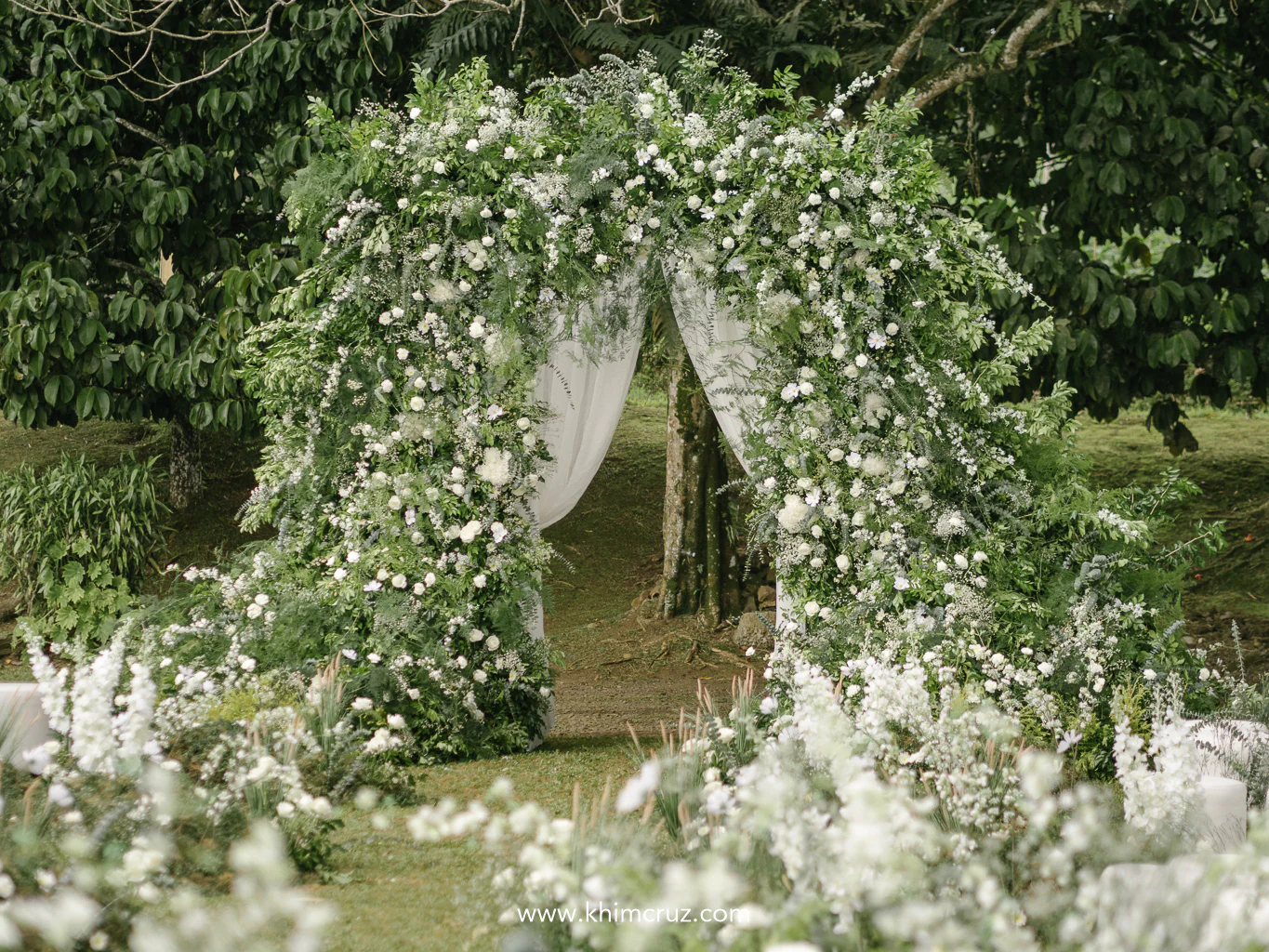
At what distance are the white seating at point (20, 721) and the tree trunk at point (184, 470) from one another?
4.90m

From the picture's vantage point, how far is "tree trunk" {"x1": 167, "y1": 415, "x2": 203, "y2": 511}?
28.2ft

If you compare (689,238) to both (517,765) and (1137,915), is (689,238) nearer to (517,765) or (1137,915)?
(517,765)

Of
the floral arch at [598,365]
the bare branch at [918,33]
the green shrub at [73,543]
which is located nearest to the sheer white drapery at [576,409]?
the floral arch at [598,365]

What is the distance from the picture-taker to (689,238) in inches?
187

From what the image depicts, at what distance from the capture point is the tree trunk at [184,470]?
338 inches

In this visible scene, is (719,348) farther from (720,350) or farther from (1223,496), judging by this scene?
(1223,496)

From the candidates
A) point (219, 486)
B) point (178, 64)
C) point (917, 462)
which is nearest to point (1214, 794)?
point (917, 462)

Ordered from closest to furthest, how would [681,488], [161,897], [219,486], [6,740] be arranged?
[161,897], [6,740], [681,488], [219,486]

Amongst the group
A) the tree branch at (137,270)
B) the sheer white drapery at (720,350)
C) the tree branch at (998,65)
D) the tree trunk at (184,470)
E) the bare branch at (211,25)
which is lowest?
the tree trunk at (184,470)

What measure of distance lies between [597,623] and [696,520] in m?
1.12

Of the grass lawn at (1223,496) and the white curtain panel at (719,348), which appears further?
the grass lawn at (1223,496)

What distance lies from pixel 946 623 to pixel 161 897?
3080 millimetres

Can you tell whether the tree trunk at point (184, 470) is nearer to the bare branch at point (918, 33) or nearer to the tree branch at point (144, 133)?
the tree branch at point (144, 133)

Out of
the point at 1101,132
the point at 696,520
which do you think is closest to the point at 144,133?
the point at 696,520
